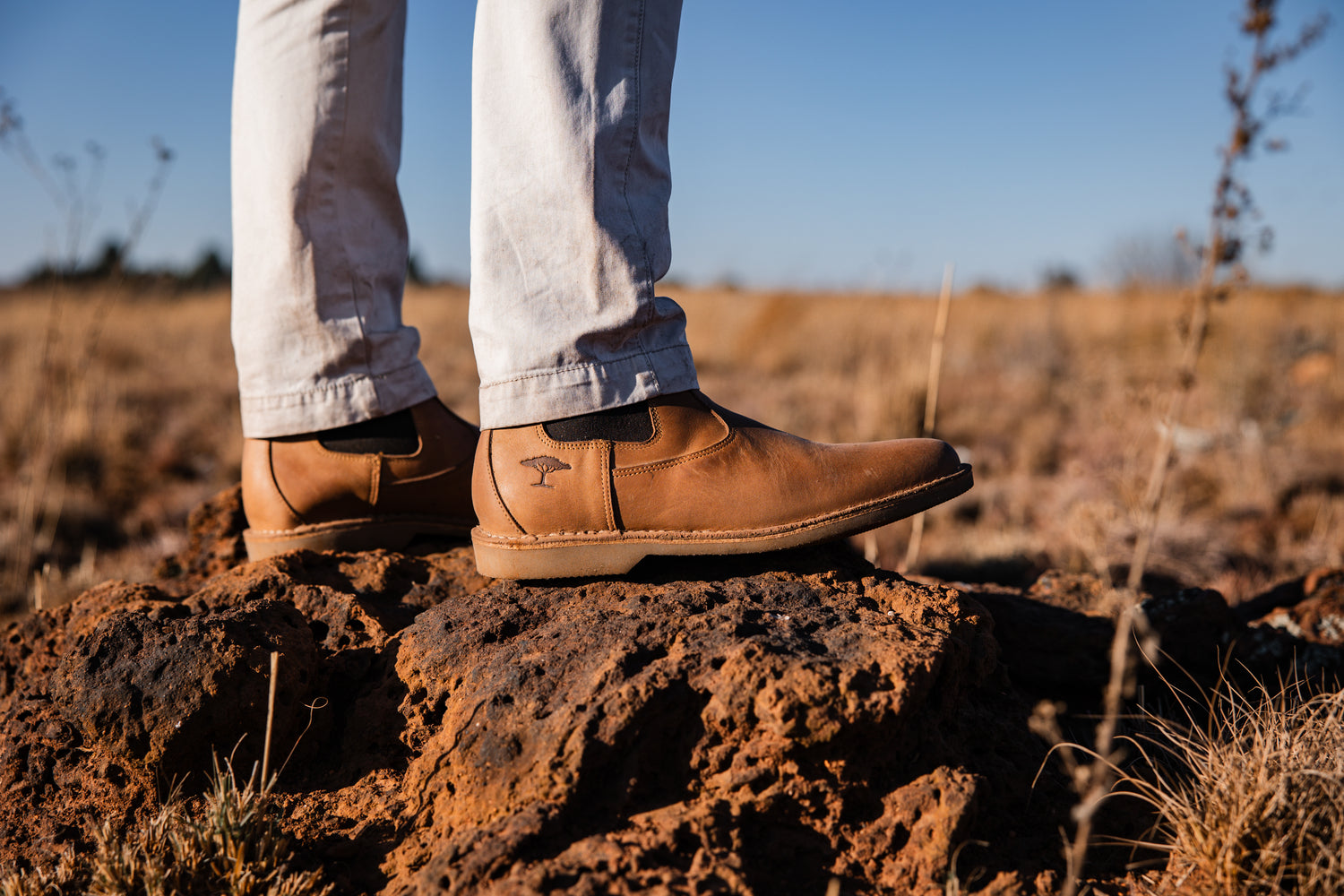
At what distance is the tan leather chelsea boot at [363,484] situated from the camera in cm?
193

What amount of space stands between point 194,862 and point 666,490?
3.08 feet

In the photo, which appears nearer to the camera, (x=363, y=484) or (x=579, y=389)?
(x=579, y=389)

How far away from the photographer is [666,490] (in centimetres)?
157

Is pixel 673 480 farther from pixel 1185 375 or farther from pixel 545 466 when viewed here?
pixel 1185 375

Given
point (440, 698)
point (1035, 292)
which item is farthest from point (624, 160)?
point (1035, 292)

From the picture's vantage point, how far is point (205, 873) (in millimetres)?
1201

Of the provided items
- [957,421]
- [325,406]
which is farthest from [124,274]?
[957,421]

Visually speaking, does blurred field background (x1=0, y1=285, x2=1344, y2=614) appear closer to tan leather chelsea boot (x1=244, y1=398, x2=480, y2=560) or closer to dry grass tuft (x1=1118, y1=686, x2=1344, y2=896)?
dry grass tuft (x1=1118, y1=686, x2=1344, y2=896)

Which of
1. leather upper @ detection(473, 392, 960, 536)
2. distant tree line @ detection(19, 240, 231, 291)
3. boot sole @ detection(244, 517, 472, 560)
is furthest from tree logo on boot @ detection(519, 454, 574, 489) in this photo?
distant tree line @ detection(19, 240, 231, 291)

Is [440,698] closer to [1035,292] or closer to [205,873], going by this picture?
[205,873]

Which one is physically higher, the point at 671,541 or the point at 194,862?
the point at 671,541

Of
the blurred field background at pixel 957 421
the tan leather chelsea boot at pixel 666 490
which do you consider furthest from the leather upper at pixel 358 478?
the blurred field background at pixel 957 421

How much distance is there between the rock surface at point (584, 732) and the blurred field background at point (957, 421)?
61 centimetres

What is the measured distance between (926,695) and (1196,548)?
3.14m
